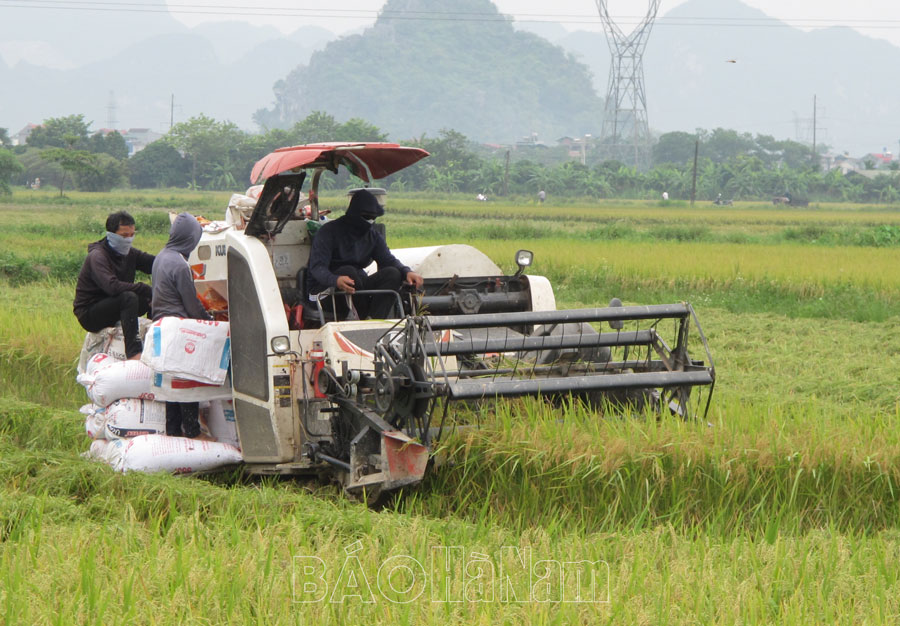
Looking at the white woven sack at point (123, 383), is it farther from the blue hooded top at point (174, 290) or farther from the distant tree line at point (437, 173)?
the distant tree line at point (437, 173)

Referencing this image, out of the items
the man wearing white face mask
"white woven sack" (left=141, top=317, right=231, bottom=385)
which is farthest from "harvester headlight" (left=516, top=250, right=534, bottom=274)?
the man wearing white face mask

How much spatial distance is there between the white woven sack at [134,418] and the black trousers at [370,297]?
1289 mm

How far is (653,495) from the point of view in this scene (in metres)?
5.67

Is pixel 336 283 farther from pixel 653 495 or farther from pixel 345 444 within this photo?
pixel 653 495

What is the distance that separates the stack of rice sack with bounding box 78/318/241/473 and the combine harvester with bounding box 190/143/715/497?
19 centimetres

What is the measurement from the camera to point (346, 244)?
7234 millimetres

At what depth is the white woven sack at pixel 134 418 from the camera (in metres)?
7.00

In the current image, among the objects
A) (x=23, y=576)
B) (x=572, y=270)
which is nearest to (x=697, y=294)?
(x=572, y=270)

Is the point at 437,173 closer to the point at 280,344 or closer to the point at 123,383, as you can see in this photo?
the point at 123,383

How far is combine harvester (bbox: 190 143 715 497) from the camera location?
573 cm

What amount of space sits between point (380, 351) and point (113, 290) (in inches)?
118

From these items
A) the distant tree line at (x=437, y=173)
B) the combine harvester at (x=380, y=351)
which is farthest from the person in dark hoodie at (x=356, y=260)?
the distant tree line at (x=437, y=173)

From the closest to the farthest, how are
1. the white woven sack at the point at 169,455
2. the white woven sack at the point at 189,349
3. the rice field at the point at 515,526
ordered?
the rice field at the point at 515,526 < the white woven sack at the point at 169,455 < the white woven sack at the point at 189,349

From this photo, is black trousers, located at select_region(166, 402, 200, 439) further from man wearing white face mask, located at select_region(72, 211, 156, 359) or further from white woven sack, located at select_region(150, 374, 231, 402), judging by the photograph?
man wearing white face mask, located at select_region(72, 211, 156, 359)
